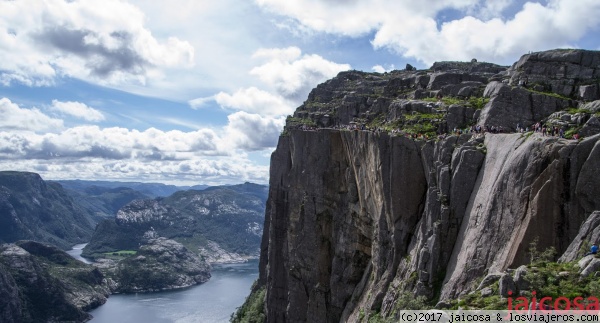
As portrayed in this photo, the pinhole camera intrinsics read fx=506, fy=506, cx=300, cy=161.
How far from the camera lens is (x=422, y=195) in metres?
45.8

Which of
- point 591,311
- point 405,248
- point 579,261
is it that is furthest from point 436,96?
point 591,311

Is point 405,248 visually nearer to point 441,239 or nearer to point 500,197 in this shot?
point 441,239

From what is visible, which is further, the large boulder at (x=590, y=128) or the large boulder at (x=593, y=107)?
the large boulder at (x=593, y=107)

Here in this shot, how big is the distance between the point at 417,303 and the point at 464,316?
28.4 ft

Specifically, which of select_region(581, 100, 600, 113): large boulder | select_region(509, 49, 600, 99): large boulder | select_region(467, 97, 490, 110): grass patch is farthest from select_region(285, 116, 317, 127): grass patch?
select_region(581, 100, 600, 113): large boulder

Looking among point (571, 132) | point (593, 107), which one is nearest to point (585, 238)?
point (571, 132)

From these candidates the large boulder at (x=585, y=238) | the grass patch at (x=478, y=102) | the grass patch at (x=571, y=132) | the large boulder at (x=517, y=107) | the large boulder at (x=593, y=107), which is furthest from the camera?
the grass patch at (x=478, y=102)

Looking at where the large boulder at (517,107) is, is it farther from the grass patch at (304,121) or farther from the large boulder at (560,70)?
the grass patch at (304,121)

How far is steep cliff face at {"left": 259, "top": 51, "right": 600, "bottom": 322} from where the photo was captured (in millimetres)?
29422

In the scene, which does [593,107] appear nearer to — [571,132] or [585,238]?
[571,132]

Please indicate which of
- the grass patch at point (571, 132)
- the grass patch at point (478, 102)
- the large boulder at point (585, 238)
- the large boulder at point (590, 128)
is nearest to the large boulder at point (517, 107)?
the grass patch at point (478, 102)

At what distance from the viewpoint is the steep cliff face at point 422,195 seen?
96.5 feet

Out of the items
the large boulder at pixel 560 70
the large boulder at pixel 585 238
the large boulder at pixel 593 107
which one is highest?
the large boulder at pixel 560 70

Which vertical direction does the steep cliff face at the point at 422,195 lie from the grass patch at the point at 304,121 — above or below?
below
